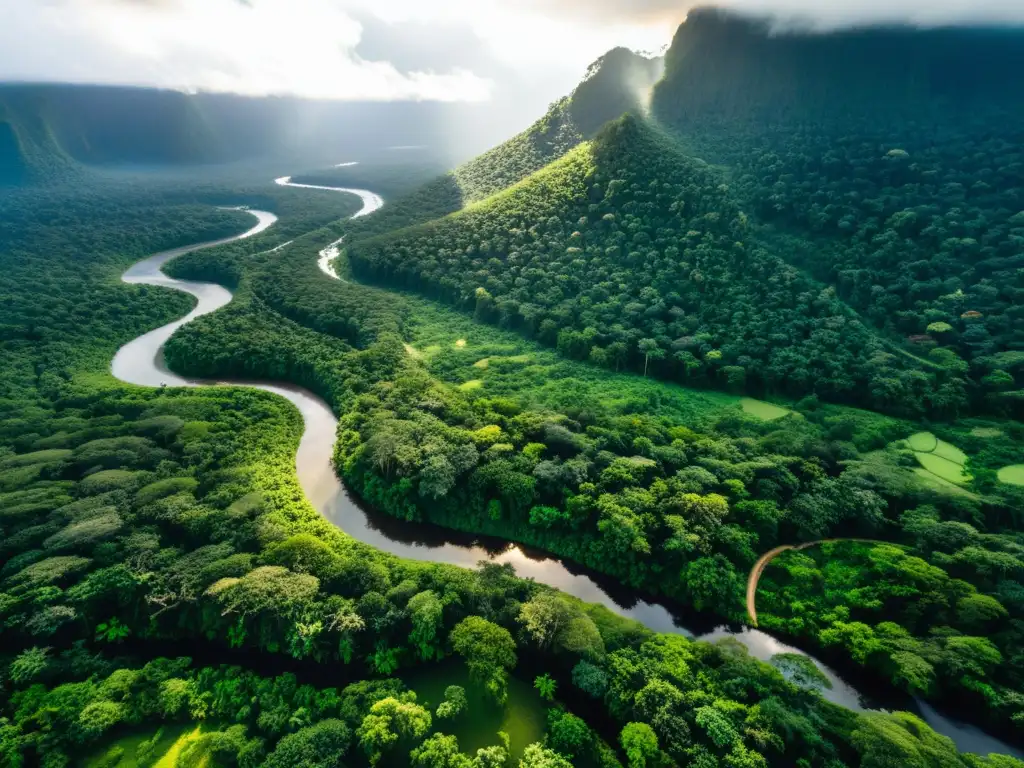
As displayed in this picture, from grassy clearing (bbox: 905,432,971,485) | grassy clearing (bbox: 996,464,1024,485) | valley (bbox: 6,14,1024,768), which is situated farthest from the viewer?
grassy clearing (bbox: 905,432,971,485)

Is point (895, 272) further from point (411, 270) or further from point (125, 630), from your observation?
point (125, 630)

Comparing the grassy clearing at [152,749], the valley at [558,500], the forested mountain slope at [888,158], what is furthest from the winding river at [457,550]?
the forested mountain slope at [888,158]

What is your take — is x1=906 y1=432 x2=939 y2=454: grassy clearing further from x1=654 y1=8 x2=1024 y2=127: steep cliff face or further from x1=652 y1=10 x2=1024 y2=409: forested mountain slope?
x1=654 y1=8 x2=1024 y2=127: steep cliff face

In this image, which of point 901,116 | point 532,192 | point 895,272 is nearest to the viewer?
point 895,272

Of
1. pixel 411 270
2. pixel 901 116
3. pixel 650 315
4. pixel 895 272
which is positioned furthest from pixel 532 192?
pixel 901 116

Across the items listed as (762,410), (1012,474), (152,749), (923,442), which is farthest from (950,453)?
(152,749)

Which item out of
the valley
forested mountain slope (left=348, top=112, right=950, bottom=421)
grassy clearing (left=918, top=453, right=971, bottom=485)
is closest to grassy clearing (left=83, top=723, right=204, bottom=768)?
the valley

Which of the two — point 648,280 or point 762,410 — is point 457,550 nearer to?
point 762,410

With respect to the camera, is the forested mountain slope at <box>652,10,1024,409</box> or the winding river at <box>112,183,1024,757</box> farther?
the forested mountain slope at <box>652,10,1024,409</box>
